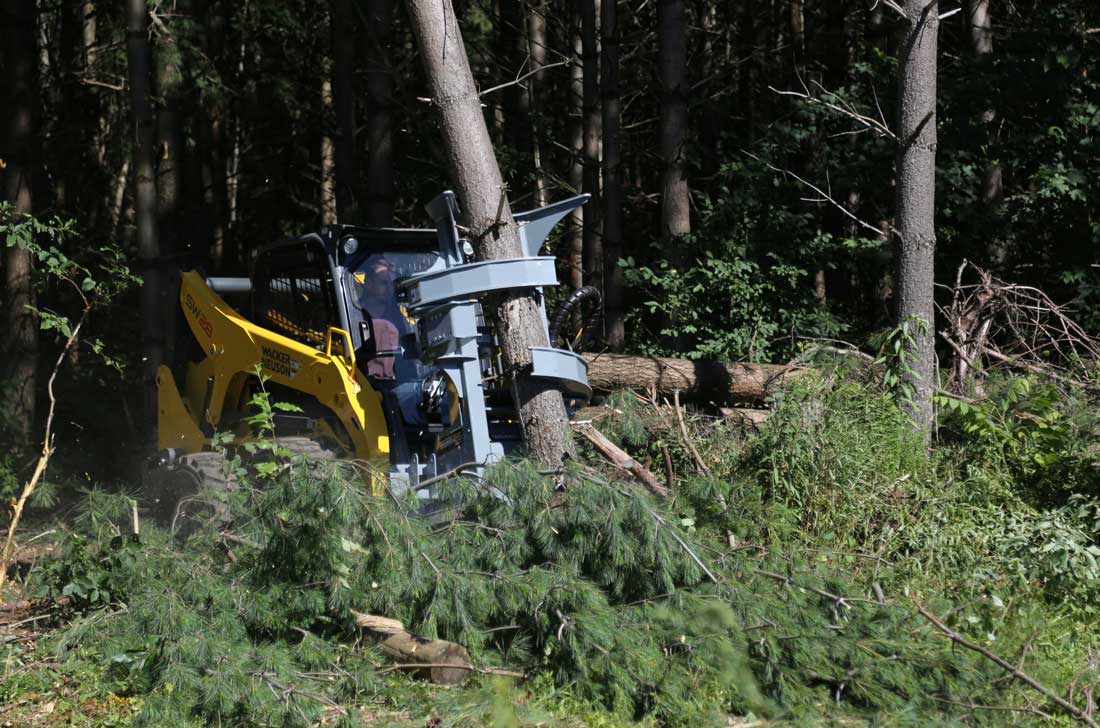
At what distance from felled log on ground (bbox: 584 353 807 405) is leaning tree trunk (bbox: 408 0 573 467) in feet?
6.10

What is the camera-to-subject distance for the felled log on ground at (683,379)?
8945 mm

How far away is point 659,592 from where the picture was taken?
550 cm

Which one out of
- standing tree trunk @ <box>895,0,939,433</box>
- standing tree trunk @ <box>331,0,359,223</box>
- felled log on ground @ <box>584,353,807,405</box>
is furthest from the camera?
standing tree trunk @ <box>331,0,359,223</box>

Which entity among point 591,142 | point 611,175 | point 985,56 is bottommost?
point 611,175

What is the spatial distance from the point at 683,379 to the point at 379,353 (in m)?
2.70

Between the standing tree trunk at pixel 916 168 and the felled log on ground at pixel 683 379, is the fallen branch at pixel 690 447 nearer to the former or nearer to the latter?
the felled log on ground at pixel 683 379

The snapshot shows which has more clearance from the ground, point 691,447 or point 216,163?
point 216,163

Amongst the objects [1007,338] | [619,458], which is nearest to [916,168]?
[1007,338]

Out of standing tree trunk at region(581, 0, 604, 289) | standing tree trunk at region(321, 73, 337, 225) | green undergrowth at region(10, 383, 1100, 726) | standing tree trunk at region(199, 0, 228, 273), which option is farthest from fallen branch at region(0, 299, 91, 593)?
standing tree trunk at region(321, 73, 337, 225)

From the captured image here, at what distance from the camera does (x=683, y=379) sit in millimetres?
8977

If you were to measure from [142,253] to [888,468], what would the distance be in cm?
790

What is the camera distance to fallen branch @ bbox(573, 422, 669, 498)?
22.0 ft

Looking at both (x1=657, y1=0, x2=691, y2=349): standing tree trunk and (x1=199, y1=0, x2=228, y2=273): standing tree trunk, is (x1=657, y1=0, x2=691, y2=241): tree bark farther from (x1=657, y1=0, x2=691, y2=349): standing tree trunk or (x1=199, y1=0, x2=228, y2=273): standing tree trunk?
(x1=199, y1=0, x2=228, y2=273): standing tree trunk

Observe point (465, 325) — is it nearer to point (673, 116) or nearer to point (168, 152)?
point (673, 116)
